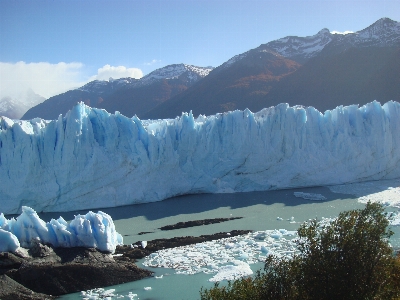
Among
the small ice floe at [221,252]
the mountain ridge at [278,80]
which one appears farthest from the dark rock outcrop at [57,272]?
the mountain ridge at [278,80]

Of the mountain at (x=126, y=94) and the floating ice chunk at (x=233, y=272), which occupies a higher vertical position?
the mountain at (x=126, y=94)

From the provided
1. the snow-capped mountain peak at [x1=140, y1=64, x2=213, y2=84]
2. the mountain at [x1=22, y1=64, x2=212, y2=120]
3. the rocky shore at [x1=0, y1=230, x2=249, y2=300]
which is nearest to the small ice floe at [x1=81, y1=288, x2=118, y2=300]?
the rocky shore at [x1=0, y1=230, x2=249, y2=300]

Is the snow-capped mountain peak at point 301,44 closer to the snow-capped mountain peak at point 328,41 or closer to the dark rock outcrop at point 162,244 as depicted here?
the snow-capped mountain peak at point 328,41

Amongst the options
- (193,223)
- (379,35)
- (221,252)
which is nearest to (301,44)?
(379,35)

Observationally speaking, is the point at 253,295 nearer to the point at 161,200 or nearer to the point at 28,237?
the point at 28,237

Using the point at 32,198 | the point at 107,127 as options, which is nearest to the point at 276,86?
the point at 107,127

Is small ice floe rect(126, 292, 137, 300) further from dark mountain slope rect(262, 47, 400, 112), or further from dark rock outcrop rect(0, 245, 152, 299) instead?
dark mountain slope rect(262, 47, 400, 112)
